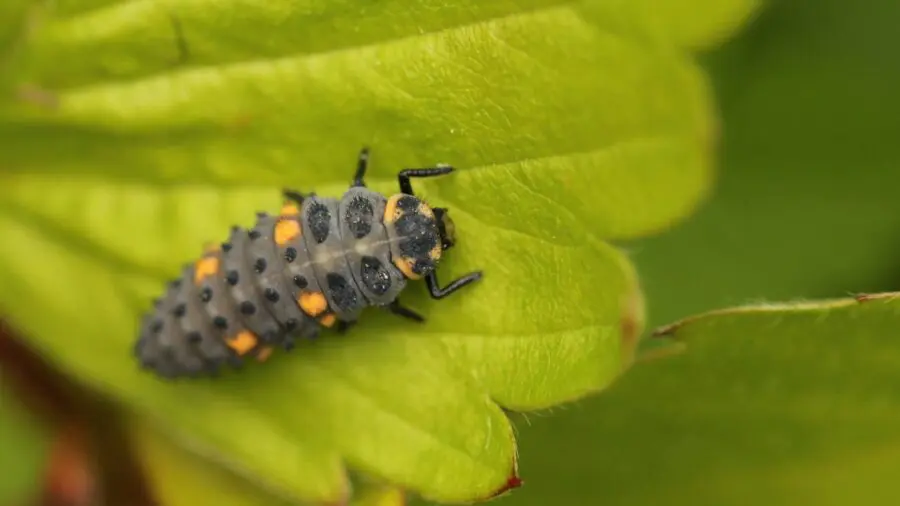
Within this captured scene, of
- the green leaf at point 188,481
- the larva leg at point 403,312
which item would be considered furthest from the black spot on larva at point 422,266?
the green leaf at point 188,481

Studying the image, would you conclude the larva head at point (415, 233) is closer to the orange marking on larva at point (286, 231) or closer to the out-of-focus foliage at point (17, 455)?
the orange marking on larva at point (286, 231)

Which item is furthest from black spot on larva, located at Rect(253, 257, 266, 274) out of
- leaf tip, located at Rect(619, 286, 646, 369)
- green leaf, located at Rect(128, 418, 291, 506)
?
leaf tip, located at Rect(619, 286, 646, 369)

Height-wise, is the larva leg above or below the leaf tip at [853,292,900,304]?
above

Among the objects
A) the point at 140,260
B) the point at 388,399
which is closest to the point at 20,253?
the point at 140,260

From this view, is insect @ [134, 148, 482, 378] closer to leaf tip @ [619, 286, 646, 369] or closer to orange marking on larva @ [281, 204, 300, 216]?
orange marking on larva @ [281, 204, 300, 216]

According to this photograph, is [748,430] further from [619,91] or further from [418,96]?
[418,96]
